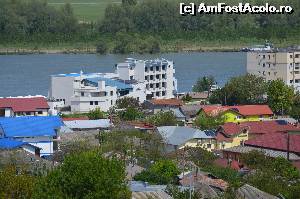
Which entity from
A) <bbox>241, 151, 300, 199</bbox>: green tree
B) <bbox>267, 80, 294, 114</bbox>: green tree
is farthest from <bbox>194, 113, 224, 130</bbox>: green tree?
<bbox>241, 151, 300, 199</bbox>: green tree

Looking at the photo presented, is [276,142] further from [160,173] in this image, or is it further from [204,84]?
[204,84]

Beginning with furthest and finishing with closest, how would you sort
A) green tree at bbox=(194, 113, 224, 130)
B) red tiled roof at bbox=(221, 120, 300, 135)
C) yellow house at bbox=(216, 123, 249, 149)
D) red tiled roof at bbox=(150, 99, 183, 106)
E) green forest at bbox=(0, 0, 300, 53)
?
green forest at bbox=(0, 0, 300, 53), red tiled roof at bbox=(150, 99, 183, 106), green tree at bbox=(194, 113, 224, 130), red tiled roof at bbox=(221, 120, 300, 135), yellow house at bbox=(216, 123, 249, 149)

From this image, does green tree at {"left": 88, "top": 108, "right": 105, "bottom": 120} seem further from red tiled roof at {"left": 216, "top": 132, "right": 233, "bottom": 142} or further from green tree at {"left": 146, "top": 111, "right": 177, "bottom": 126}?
red tiled roof at {"left": 216, "top": 132, "right": 233, "bottom": 142}

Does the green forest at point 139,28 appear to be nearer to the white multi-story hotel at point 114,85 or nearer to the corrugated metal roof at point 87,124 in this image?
the white multi-story hotel at point 114,85

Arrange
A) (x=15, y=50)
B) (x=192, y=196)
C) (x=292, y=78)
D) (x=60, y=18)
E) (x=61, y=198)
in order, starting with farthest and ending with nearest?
(x=60, y=18) < (x=15, y=50) < (x=292, y=78) < (x=192, y=196) < (x=61, y=198)

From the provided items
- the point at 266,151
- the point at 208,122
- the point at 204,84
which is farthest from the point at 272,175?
the point at 204,84

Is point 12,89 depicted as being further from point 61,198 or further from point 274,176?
point 61,198

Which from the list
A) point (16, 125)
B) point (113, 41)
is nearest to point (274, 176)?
point (16, 125)
